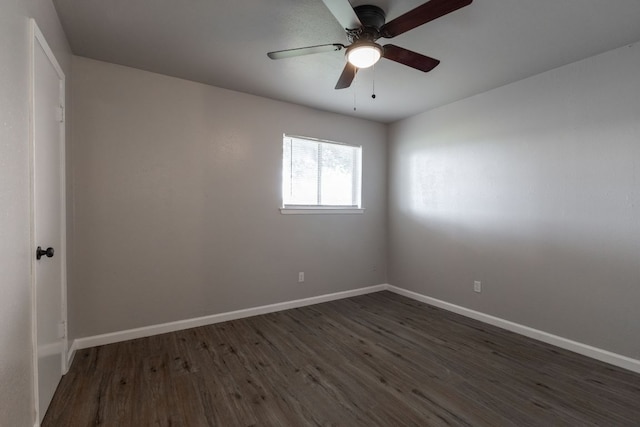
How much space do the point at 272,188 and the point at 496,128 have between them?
259 cm

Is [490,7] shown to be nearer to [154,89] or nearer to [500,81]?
[500,81]

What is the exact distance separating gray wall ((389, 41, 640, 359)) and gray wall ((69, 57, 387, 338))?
1.44 m

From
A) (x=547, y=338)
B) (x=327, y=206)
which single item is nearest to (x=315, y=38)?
(x=327, y=206)

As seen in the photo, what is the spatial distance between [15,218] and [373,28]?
2.17m

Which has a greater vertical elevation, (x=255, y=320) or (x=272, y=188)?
(x=272, y=188)

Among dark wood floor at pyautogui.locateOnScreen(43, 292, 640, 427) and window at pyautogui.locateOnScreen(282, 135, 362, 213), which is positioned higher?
window at pyautogui.locateOnScreen(282, 135, 362, 213)

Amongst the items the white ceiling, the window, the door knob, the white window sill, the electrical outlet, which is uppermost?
the white ceiling

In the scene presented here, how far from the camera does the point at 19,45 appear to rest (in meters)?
1.39

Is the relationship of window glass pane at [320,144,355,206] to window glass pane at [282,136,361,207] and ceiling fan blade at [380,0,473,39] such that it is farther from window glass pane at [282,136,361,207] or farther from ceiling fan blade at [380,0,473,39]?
ceiling fan blade at [380,0,473,39]

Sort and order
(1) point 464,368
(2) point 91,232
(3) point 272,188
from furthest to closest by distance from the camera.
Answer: (3) point 272,188 → (2) point 91,232 → (1) point 464,368

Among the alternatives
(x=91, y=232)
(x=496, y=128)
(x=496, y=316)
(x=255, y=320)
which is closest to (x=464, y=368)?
(x=496, y=316)

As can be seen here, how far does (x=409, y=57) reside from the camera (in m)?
2.08

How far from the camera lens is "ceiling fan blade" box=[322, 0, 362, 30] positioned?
1.57 meters

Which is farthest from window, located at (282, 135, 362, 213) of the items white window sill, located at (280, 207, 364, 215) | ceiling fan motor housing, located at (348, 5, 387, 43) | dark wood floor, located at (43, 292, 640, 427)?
ceiling fan motor housing, located at (348, 5, 387, 43)
